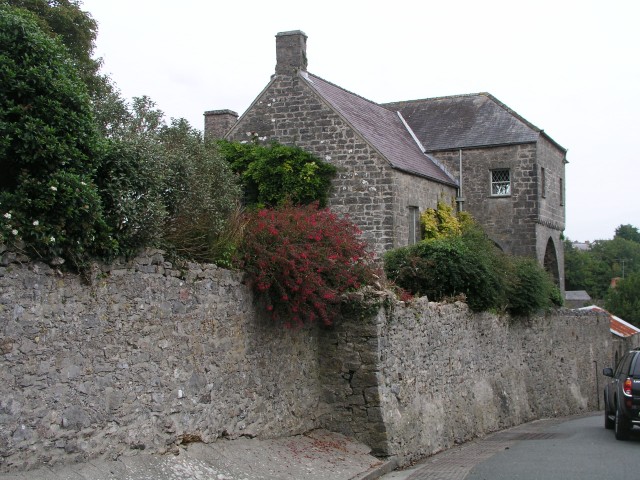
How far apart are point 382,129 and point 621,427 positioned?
15.8 metres

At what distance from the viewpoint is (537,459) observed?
13359 mm

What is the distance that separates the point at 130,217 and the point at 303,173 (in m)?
16.5

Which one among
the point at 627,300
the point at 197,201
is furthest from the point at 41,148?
the point at 627,300

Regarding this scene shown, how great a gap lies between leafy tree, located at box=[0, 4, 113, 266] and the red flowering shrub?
372 cm

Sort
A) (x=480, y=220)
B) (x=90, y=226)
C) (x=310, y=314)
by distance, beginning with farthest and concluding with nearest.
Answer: (x=480, y=220)
(x=310, y=314)
(x=90, y=226)

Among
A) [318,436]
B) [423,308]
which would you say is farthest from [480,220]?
[318,436]

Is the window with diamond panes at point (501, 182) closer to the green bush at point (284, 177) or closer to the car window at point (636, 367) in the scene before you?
the green bush at point (284, 177)

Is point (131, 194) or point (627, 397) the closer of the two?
point (131, 194)

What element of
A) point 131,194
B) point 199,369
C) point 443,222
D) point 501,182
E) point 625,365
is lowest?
point 625,365

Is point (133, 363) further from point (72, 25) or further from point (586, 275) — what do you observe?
point (586, 275)

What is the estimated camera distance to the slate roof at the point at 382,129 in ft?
84.3

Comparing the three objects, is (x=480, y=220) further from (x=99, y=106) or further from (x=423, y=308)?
(x=99, y=106)

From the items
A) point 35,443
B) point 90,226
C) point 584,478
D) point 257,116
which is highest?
point 257,116

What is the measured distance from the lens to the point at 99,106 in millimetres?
11180
